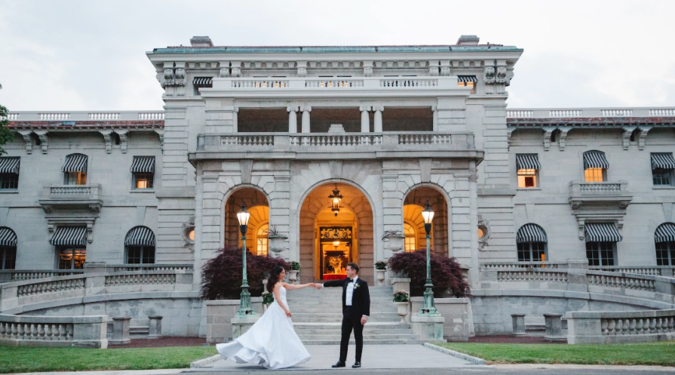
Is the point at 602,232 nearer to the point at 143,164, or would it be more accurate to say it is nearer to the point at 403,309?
the point at 403,309

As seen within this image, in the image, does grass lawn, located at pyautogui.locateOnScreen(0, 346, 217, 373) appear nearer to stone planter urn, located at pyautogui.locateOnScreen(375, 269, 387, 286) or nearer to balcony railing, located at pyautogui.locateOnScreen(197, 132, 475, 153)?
Result: stone planter urn, located at pyautogui.locateOnScreen(375, 269, 387, 286)

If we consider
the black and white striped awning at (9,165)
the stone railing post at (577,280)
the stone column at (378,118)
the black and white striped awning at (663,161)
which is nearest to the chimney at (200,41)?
the black and white striped awning at (9,165)

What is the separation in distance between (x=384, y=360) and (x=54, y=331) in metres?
10.1

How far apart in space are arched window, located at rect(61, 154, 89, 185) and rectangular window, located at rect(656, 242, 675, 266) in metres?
38.6

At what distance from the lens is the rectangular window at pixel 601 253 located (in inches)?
1651

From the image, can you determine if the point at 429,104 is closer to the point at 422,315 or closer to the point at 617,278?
the point at 617,278

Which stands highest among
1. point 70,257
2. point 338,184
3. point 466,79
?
point 466,79

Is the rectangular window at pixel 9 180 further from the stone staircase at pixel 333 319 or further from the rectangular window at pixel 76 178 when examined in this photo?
the stone staircase at pixel 333 319

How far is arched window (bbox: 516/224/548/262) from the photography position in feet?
137

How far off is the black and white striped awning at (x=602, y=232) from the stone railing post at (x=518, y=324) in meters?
16.7

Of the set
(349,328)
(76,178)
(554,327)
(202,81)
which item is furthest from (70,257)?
(349,328)

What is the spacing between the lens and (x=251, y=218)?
36312 mm

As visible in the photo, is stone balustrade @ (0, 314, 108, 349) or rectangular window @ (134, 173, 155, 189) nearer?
stone balustrade @ (0, 314, 108, 349)

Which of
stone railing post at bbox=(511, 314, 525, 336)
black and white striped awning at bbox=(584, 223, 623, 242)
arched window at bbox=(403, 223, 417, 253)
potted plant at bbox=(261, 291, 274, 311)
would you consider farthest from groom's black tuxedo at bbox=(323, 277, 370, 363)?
black and white striped awning at bbox=(584, 223, 623, 242)
